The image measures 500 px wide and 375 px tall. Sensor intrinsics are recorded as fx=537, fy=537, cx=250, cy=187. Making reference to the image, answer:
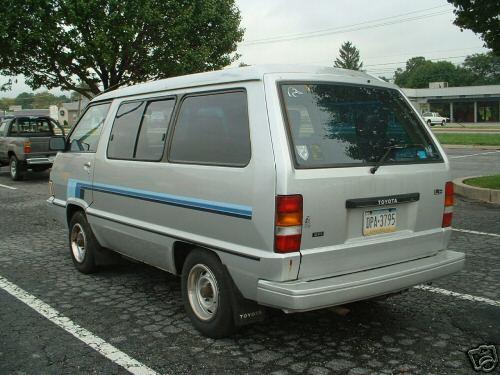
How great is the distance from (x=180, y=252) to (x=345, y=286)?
55.3 inches

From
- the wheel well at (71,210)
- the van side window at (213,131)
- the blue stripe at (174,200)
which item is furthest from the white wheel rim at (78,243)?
the van side window at (213,131)

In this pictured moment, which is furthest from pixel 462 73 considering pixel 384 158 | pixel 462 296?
pixel 384 158

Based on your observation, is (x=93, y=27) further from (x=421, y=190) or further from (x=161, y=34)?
(x=421, y=190)

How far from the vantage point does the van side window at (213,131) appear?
3553 millimetres

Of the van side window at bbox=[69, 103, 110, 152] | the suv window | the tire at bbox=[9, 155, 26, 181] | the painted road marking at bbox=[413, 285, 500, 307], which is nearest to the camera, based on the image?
the painted road marking at bbox=[413, 285, 500, 307]

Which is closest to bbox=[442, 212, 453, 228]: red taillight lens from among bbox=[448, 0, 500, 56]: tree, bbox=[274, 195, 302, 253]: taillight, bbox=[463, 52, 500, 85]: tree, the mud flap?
bbox=[274, 195, 302, 253]: taillight

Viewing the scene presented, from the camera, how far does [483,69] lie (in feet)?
344

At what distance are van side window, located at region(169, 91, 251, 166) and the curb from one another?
23.8 feet

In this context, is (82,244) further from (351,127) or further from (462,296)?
(462,296)

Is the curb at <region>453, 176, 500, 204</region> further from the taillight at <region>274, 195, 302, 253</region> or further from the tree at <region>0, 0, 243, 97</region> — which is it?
the tree at <region>0, 0, 243, 97</region>

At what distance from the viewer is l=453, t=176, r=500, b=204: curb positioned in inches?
375

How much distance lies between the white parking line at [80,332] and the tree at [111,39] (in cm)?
1419

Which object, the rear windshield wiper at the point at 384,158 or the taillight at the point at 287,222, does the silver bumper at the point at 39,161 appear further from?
the taillight at the point at 287,222

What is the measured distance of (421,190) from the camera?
380 cm
